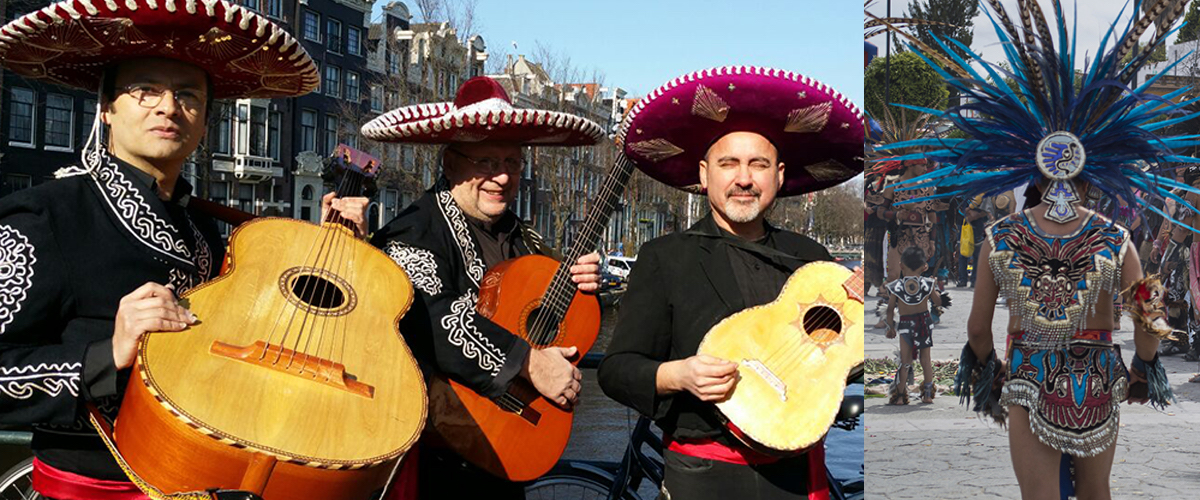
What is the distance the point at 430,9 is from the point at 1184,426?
65.6 feet

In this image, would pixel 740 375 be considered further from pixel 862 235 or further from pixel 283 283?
pixel 283 283

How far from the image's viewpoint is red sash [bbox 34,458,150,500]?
2086 millimetres

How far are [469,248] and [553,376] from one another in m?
0.51

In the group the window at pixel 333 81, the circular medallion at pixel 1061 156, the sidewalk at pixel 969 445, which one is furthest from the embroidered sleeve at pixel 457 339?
the window at pixel 333 81

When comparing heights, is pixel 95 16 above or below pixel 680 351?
above

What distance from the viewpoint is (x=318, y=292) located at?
92.8 inches

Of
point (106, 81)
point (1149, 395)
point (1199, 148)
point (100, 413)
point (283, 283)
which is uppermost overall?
point (106, 81)

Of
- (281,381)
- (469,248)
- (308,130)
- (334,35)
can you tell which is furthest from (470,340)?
(308,130)

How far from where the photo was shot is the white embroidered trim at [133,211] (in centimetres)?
218

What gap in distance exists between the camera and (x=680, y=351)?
7.85ft

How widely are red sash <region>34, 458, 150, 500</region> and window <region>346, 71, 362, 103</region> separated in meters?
29.7

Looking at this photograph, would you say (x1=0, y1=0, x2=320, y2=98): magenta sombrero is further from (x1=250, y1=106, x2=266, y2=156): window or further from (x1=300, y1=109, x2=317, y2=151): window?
(x1=300, y1=109, x2=317, y2=151): window

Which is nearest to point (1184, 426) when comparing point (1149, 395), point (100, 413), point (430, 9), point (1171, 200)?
point (1149, 395)

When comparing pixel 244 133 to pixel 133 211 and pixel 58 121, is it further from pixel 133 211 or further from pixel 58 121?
pixel 133 211
